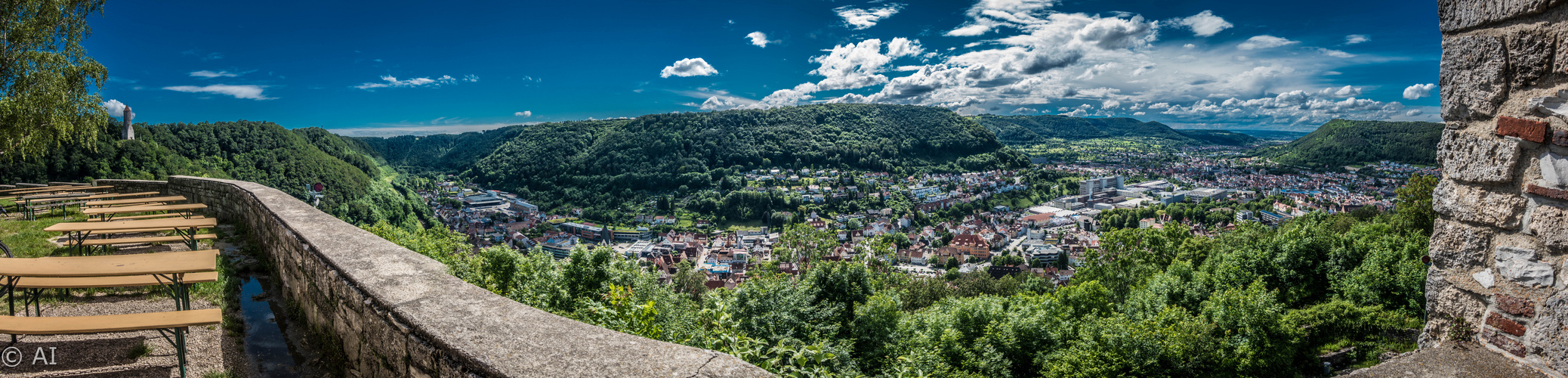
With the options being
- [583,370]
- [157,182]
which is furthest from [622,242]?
[583,370]

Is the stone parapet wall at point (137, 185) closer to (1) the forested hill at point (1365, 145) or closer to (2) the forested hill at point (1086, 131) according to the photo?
(1) the forested hill at point (1365, 145)

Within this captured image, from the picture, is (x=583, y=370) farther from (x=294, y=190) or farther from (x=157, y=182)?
(x=294, y=190)

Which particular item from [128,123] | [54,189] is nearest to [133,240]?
[54,189]

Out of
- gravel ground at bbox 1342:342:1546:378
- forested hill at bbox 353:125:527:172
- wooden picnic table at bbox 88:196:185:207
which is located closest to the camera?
gravel ground at bbox 1342:342:1546:378

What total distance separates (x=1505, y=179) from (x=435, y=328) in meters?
3.88

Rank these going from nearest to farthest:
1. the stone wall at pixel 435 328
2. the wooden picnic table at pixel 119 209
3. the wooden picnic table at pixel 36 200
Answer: the stone wall at pixel 435 328 → the wooden picnic table at pixel 119 209 → the wooden picnic table at pixel 36 200

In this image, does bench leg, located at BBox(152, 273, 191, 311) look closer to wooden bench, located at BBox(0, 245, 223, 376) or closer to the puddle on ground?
wooden bench, located at BBox(0, 245, 223, 376)

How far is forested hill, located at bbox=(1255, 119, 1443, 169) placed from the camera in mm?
57875

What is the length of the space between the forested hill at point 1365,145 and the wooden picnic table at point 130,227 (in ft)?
247

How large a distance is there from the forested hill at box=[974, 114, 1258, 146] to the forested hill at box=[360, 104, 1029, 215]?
1261 inches

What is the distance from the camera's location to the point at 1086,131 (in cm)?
14862

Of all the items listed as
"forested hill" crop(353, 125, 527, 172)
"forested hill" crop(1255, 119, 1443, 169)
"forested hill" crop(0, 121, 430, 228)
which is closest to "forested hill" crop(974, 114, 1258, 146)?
"forested hill" crop(1255, 119, 1443, 169)

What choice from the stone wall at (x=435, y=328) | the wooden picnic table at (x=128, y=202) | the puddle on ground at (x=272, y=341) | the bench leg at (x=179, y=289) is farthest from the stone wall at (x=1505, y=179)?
the wooden picnic table at (x=128, y=202)

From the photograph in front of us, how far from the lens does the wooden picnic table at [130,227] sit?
154 inches
